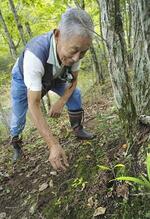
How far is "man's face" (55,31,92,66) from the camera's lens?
8.60 ft

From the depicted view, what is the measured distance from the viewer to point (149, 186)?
2.28 metres

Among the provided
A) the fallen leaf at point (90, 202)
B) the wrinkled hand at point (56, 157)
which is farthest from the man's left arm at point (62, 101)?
the fallen leaf at point (90, 202)

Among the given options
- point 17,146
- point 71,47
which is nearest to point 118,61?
point 71,47

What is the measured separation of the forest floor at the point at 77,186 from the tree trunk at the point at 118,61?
0.28 m

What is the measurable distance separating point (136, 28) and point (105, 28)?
0.29m

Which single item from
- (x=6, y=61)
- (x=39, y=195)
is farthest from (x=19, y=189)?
(x=6, y=61)

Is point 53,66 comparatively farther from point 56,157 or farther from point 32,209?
point 32,209

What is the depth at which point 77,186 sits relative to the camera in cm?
289

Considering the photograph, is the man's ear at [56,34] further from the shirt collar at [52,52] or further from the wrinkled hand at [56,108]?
the wrinkled hand at [56,108]

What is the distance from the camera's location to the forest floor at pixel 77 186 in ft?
8.07

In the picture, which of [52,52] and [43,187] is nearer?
[52,52]

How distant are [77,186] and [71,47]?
1.26 meters

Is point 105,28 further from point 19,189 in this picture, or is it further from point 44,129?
point 19,189

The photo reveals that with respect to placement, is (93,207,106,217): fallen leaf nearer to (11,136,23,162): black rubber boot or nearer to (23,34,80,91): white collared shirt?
(23,34,80,91): white collared shirt
